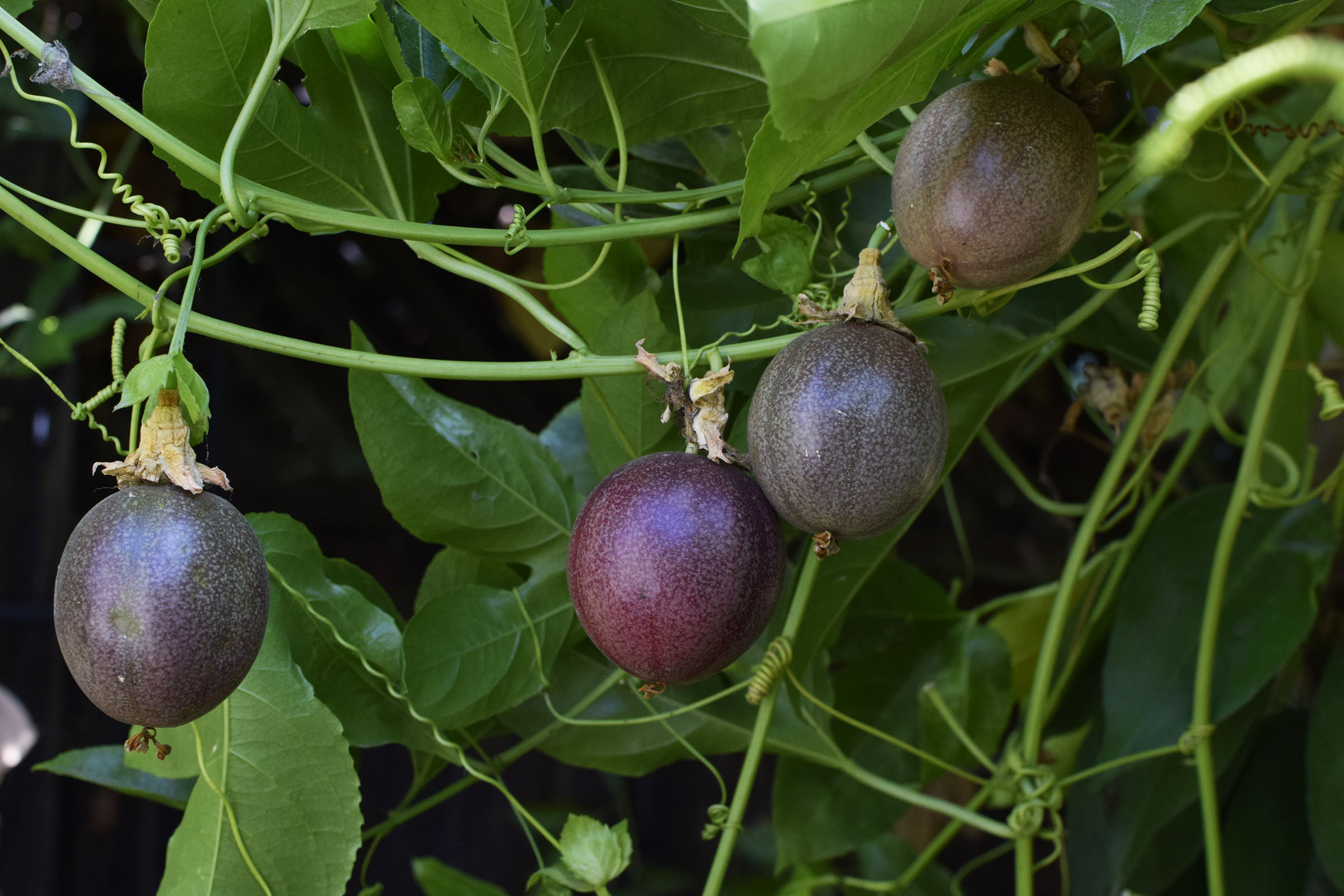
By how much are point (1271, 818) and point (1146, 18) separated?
692mm

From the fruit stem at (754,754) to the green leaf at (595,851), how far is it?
0.05 metres

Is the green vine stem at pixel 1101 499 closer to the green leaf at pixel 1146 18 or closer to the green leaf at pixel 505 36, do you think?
the green leaf at pixel 1146 18

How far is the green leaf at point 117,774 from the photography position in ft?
2.16

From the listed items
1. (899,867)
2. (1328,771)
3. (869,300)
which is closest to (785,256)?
(869,300)

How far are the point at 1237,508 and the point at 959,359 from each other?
0.69 feet

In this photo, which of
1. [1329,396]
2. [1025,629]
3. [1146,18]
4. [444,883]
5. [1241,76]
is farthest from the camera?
[1025,629]

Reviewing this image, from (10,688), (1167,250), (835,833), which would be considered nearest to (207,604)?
(835,833)

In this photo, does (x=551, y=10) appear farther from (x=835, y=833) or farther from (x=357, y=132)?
A: (x=835, y=833)

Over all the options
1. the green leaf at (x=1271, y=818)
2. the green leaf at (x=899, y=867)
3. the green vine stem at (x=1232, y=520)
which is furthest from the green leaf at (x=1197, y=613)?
the green leaf at (x=899, y=867)

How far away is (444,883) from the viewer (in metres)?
0.63

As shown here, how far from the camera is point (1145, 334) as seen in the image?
836mm

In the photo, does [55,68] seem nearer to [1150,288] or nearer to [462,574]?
[462,574]

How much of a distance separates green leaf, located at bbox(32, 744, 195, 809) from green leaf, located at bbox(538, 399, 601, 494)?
0.32m

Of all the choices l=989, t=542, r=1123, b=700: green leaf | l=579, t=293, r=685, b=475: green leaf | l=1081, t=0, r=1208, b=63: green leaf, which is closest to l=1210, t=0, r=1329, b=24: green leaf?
l=1081, t=0, r=1208, b=63: green leaf
